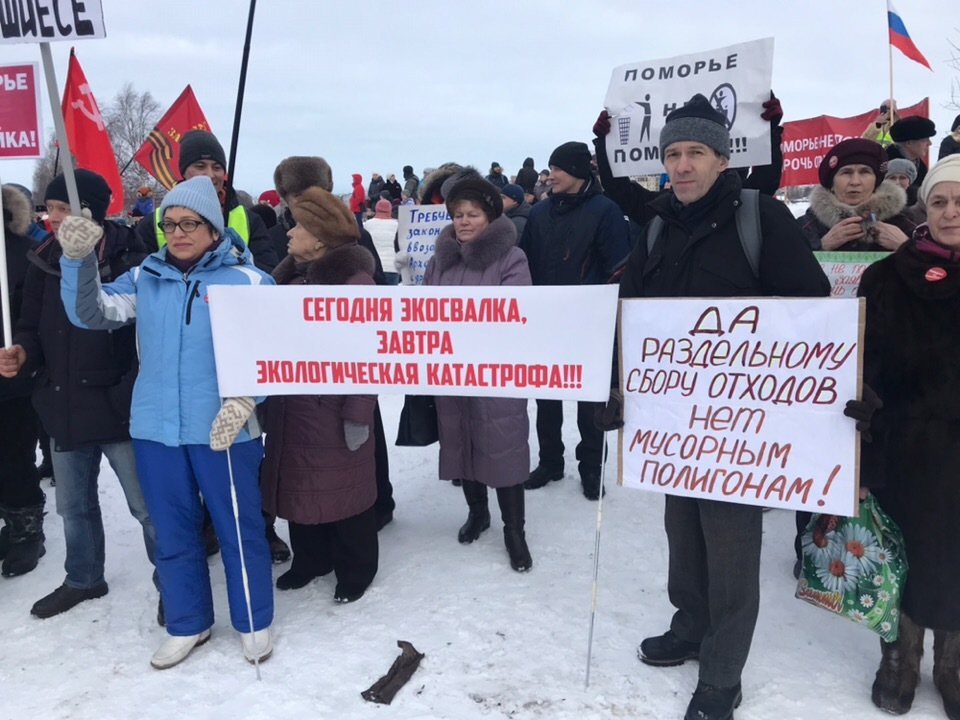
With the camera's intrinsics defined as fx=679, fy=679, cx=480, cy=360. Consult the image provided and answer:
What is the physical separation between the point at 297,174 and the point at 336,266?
127 cm

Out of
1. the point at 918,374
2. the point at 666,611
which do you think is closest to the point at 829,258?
the point at 918,374

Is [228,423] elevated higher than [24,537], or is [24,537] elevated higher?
[228,423]

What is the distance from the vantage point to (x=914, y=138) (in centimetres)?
570

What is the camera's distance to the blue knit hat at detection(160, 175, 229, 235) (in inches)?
118

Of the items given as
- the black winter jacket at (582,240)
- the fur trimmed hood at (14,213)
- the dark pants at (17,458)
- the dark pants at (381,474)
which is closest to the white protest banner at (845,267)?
the black winter jacket at (582,240)

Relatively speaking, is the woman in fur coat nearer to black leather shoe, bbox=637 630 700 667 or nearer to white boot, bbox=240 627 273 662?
black leather shoe, bbox=637 630 700 667

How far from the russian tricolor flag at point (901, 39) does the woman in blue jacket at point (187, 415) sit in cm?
683

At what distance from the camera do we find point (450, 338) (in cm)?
292

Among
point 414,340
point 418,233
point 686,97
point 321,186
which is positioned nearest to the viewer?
point 414,340

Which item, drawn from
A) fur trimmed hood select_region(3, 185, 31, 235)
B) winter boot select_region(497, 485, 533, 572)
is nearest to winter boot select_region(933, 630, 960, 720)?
winter boot select_region(497, 485, 533, 572)

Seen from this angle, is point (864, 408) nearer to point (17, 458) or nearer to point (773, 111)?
point (773, 111)

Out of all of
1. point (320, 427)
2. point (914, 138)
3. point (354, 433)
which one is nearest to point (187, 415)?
point (320, 427)

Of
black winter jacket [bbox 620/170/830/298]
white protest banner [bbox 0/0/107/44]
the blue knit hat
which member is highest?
white protest banner [bbox 0/0/107/44]

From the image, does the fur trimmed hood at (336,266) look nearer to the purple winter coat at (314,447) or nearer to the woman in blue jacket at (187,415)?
the purple winter coat at (314,447)
